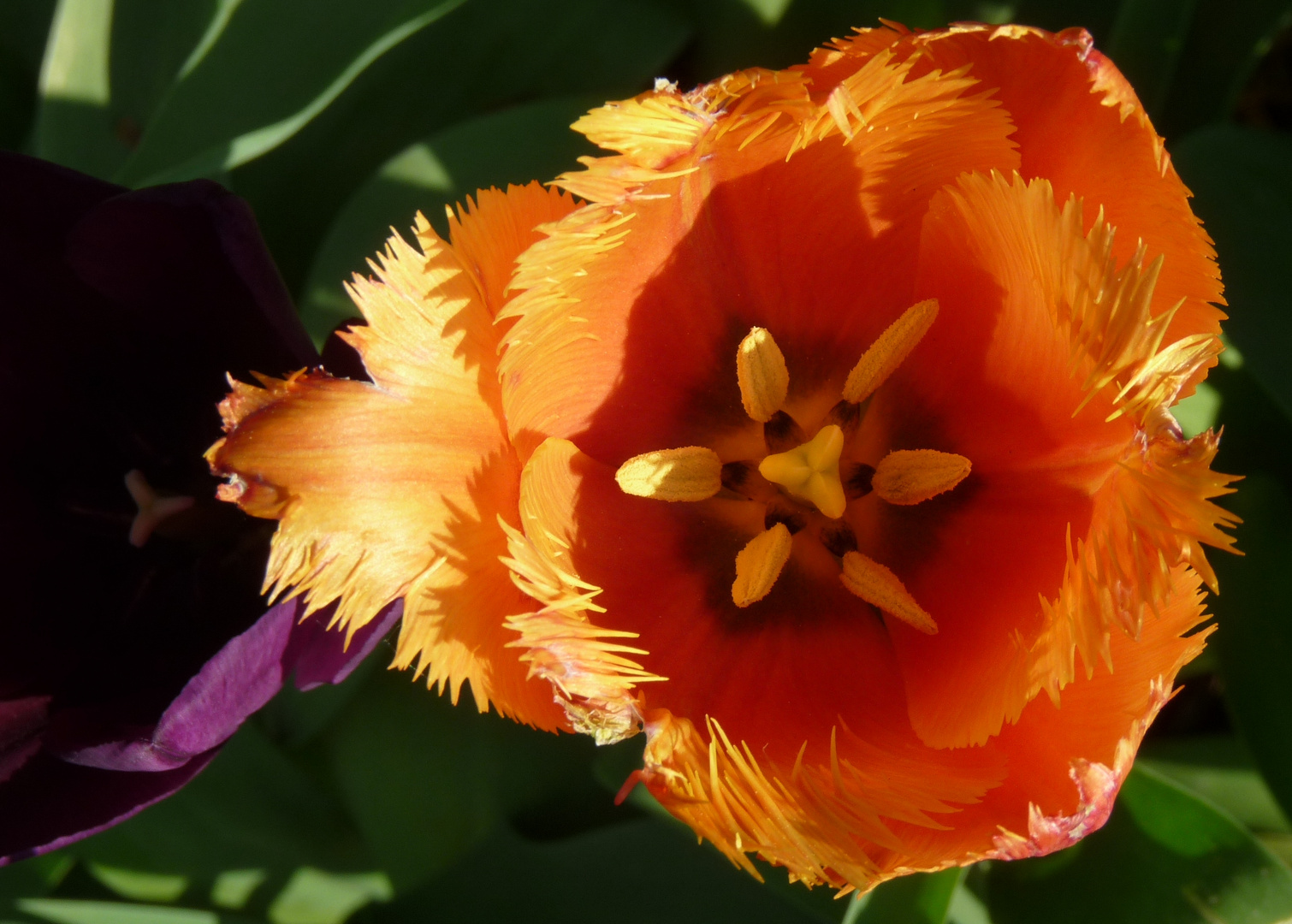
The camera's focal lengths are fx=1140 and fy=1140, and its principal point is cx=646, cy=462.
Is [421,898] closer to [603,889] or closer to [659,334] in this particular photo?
[603,889]

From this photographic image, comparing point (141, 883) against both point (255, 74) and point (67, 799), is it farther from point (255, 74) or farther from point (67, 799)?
point (255, 74)

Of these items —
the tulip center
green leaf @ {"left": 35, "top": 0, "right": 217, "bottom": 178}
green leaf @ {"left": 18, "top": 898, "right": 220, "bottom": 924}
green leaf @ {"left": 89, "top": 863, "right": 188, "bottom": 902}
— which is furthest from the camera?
green leaf @ {"left": 89, "top": 863, "right": 188, "bottom": 902}

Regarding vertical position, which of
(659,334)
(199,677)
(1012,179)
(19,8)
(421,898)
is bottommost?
(421,898)

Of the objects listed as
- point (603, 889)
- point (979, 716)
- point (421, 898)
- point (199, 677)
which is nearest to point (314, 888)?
point (421, 898)

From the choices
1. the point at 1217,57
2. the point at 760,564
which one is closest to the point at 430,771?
the point at 760,564

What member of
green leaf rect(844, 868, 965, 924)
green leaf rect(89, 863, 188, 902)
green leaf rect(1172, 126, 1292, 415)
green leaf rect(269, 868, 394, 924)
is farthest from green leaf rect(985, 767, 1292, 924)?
green leaf rect(89, 863, 188, 902)

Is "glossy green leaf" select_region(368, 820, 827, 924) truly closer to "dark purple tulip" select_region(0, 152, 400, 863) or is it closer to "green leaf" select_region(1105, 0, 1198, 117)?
"dark purple tulip" select_region(0, 152, 400, 863)
